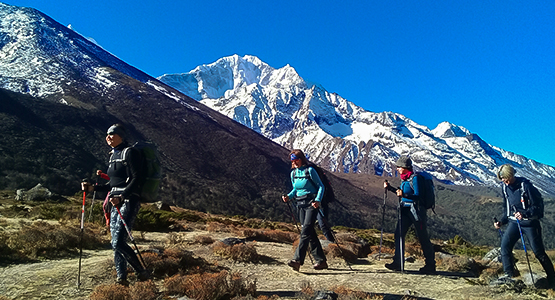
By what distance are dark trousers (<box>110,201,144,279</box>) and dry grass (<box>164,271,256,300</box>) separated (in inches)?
23.4

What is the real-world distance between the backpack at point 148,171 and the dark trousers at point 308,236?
2944 millimetres

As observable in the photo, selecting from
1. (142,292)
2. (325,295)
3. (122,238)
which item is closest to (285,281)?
(325,295)

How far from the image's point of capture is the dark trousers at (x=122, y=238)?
4719 millimetres

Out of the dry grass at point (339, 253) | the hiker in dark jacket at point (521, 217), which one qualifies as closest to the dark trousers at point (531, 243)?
the hiker in dark jacket at point (521, 217)

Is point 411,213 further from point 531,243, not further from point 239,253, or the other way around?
point 239,253

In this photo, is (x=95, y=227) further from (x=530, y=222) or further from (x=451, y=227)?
(x=451, y=227)

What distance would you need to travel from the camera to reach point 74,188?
4794 centimetres

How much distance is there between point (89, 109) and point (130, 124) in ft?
30.2

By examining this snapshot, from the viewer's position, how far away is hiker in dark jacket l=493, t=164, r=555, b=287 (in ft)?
19.5

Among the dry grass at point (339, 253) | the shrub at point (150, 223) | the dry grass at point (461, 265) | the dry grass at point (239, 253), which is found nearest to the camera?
the dry grass at point (461, 265)

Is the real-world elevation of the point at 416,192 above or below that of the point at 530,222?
above

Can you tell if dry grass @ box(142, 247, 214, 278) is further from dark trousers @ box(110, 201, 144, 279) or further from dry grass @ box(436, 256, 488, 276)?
dry grass @ box(436, 256, 488, 276)

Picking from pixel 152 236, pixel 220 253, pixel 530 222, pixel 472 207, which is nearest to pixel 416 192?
pixel 530 222

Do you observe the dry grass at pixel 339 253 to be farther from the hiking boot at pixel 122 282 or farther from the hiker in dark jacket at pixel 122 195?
the hiking boot at pixel 122 282
